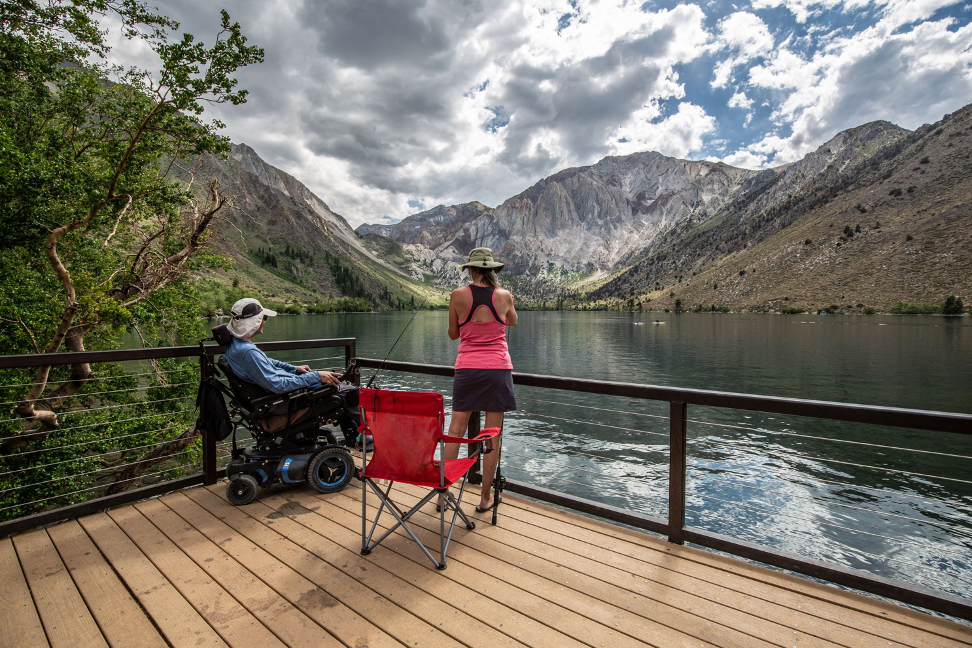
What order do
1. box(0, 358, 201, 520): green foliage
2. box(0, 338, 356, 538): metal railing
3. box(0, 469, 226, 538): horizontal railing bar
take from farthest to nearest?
1. box(0, 358, 201, 520): green foliage
2. box(0, 338, 356, 538): metal railing
3. box(0, 469, 226, 538): horizontal railing bar

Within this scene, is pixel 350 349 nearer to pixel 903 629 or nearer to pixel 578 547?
pixel 578 547

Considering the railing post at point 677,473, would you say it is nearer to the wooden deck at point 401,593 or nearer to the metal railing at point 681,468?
the metal railing at point 681,468

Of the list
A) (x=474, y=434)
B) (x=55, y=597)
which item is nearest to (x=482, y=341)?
(x=474, y=434)

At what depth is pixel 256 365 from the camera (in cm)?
368

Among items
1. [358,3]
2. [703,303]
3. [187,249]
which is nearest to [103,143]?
[187,249]

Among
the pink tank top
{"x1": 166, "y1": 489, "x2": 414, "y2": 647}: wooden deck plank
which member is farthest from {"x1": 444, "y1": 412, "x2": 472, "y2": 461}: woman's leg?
{"x1": 166, "y1": 489, "x2": 414, "y2": 647}: wooden deck plank

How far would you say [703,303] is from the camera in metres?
125

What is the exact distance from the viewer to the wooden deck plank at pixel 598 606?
2.19 m

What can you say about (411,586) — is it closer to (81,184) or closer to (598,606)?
(598,606)

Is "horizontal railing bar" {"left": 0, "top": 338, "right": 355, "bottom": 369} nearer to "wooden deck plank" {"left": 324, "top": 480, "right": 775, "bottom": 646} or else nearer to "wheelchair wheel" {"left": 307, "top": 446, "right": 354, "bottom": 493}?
"wheelchair wheel" {"left": 307, "top": 446, "right": 354, "bottom": 493}

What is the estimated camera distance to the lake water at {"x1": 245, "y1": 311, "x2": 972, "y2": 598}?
8.43m

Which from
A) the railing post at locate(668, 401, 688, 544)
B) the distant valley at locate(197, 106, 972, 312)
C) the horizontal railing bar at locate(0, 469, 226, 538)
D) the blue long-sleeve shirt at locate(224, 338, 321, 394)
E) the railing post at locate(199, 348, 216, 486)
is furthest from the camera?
the distant valley at locate(197, 106, 972, 312)

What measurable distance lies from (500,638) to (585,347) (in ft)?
151

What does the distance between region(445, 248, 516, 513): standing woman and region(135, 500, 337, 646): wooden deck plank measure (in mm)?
1459
